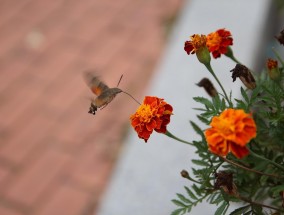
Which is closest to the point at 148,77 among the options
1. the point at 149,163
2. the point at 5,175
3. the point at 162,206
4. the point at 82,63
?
the point at 82,63

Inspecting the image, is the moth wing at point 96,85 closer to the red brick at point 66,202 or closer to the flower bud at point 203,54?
the flower bud at point 203,54

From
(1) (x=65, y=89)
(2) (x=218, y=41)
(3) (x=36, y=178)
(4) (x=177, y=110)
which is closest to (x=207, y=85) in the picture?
(2) (x=218, y=41)

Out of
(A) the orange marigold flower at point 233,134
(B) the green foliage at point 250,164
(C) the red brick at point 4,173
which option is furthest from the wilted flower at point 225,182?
(C) the red brick at point 4,173

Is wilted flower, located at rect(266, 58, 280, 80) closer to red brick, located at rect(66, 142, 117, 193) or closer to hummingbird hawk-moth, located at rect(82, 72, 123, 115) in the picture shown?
hummingbird hawk-moth, located at rect(82, 72, 123, 115)

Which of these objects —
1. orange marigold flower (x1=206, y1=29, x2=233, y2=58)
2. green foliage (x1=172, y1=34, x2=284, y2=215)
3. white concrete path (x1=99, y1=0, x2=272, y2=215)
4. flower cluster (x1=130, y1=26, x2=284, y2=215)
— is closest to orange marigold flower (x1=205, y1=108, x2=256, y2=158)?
flower cluster (x1=130, y1=26, x2=284, y2=215)

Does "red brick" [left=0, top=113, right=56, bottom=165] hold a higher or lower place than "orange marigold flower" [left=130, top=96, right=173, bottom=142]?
higher

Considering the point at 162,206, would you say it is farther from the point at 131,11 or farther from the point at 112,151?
the point at 131,11

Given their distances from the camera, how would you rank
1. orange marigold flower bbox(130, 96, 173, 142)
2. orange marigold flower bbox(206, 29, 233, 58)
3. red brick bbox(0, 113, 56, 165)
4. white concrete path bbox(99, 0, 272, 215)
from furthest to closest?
red brick bbox(0, 113, 56, 165) < white concrete path bbox(99, 0, 272, 215) < orange marigold flower bbox(206, 29, 233, 58) < orange marigold flower bbox(130, 96, 173, 142)
